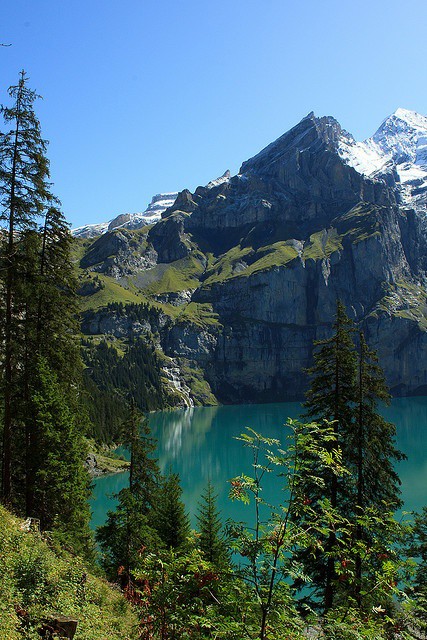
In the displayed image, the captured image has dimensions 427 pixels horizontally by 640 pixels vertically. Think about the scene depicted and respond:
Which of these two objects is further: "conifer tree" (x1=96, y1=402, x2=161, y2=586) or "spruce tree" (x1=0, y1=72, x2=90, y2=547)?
"conifer tree" (x1=96, y1=402, x2=161, y2=586)

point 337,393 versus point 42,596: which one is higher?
point 337,393

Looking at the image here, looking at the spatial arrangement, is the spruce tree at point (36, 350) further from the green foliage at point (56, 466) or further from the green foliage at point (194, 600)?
the green foliage at point (194, 600)

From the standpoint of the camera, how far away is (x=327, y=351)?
19.7m

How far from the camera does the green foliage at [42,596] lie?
9.01 m

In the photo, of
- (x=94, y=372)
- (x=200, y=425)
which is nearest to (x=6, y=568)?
(x=200, y=425)

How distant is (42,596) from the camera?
10219 mm

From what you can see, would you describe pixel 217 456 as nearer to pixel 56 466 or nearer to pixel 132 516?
pixel 132 516

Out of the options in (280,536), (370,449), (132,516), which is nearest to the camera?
(280,536)

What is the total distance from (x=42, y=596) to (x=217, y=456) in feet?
324

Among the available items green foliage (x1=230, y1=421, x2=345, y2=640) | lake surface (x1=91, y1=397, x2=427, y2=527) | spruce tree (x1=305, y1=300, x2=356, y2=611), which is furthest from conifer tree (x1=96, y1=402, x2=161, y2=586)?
green foliage (x1=230, y1=421, x2=345, y2=640)

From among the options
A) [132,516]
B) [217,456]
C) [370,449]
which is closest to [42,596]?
[370,449]

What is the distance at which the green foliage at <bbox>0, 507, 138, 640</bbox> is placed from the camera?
9008 millimetres

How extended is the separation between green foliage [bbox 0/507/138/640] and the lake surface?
41.7ft

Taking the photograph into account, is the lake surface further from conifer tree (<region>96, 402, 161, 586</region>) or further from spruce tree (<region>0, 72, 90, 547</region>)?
spruce tree (<region>0, 72, 90, 547</region>)
